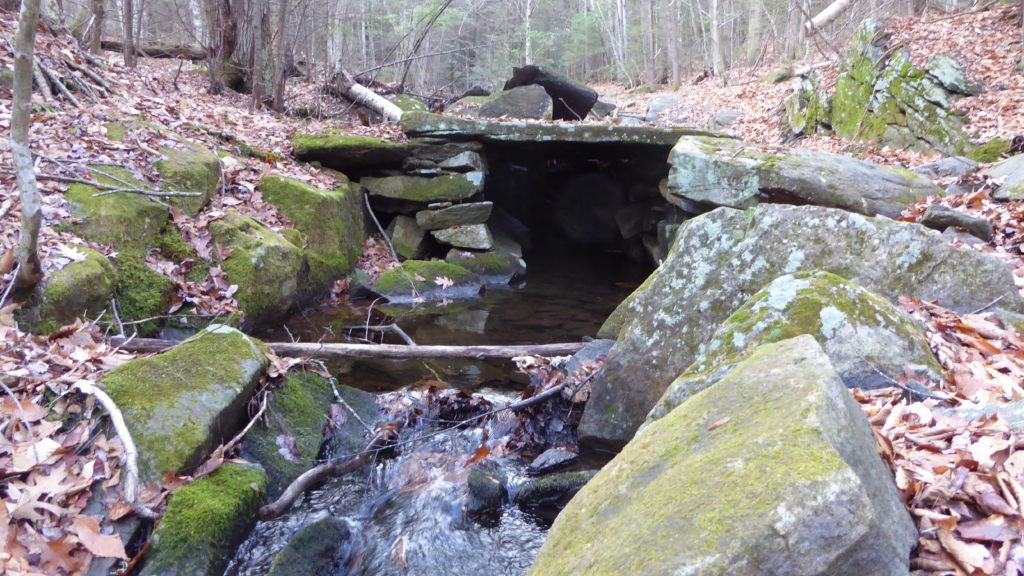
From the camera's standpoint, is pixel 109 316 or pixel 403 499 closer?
pixel 403 499

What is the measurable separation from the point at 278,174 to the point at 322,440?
18.5 ft

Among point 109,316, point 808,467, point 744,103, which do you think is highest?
point 744,103

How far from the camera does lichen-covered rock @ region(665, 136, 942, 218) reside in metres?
6.98

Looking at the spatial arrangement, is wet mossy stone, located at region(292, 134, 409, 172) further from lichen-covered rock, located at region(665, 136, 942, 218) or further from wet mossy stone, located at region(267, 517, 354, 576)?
wet mossy stone, located at region(267, 517, 354, 576)

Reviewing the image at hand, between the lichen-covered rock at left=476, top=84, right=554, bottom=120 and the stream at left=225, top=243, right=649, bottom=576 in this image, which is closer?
the stream at left=225, top=243, right=649, bottom=576

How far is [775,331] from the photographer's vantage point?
10.4 ft

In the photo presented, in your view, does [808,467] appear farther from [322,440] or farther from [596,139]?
[596,139]

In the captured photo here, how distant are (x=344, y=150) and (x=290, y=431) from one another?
6989 millimetres

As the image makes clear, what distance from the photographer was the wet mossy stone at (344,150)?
10.3m

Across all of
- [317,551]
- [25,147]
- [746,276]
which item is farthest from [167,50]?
[746,276]

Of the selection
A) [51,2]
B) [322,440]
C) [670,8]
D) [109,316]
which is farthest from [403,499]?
[670,8]

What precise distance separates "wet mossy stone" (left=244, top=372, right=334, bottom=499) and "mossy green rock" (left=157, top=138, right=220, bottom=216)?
11.3ft

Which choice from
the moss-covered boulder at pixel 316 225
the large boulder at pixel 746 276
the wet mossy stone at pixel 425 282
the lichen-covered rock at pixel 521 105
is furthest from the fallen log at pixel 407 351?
the lichen-covered rock at pixel 521 105

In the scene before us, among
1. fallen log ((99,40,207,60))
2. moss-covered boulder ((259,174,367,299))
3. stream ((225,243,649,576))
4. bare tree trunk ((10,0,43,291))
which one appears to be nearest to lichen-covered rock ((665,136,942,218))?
stream ((225,243,649,576))
